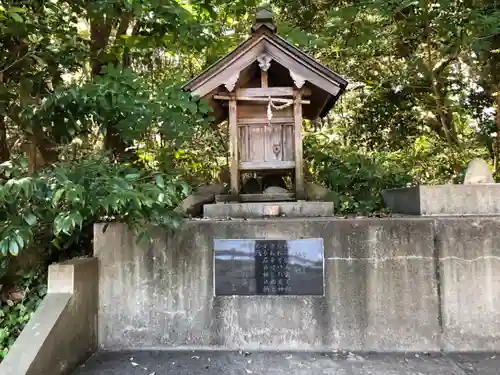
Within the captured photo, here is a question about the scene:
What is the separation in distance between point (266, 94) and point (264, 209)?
1.51 metres

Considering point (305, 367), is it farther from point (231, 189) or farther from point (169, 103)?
point (169, 103)

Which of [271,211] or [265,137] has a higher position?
[265,137]

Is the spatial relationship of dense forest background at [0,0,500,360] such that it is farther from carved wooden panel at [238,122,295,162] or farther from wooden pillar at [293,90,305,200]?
wooden pillar at [293,90,305,200]

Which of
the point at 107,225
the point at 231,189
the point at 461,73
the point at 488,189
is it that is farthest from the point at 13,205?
the point at 461,73

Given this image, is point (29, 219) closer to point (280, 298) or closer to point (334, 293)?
point (280, 298)

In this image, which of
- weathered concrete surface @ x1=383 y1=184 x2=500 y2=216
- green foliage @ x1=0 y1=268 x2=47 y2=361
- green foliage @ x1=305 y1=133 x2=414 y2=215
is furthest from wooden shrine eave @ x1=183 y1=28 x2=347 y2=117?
green foliage @ x1=0 y1=268 x2=47 y2=361

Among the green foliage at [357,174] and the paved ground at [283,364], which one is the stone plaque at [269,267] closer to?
the paved ground at [283,364]

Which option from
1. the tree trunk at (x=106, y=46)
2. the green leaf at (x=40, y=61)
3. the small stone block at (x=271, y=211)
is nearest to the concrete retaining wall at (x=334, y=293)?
the small stone block at (x=271, y=211)

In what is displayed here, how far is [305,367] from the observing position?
4215 mm

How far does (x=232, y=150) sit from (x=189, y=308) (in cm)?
206

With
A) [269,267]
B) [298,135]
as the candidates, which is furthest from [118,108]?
[269,267]

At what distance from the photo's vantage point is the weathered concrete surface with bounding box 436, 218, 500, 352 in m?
4.58

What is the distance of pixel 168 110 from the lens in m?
5.20

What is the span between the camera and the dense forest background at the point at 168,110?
4062 mm
